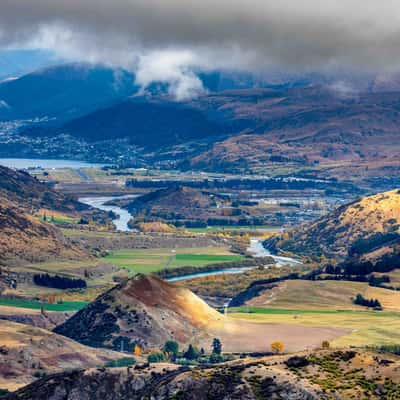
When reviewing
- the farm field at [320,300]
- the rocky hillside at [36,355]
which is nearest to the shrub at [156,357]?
the rocky hillside at [36,355]

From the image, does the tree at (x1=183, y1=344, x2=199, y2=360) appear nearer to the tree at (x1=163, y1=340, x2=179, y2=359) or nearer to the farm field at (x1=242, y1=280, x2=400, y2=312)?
the tree at (x1=163, y1=340, x2=179, y2=359)

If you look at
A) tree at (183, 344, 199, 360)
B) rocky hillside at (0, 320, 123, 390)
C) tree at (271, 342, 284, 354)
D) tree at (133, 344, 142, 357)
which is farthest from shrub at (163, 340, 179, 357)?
tree at (271, 342, 284, 354)

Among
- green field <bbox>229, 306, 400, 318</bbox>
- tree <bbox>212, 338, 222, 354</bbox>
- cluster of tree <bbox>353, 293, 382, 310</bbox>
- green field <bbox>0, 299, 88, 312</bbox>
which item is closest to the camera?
tree <bbox>212, 338, 222, 354</bbox>

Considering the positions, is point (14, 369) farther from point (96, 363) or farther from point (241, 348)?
point (241, 348)

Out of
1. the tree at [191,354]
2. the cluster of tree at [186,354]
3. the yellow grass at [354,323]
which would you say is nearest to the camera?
the cluster of tree at [186,354]

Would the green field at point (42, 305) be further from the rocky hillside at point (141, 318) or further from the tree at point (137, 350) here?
the tree at point (137, 350)
